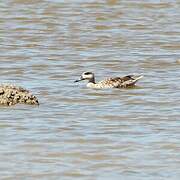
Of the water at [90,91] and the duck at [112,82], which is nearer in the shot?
the water at [90,91]

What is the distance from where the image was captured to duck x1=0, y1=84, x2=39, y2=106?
11523 millimetres

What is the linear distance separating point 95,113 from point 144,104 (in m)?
0.89

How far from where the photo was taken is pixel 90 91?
13367 mm

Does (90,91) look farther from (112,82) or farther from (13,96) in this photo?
(13,96)

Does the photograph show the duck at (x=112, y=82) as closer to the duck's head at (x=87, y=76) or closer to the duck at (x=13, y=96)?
the duck's head at (x=87, y=76)

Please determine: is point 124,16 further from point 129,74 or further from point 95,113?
point 95,113

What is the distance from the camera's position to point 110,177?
8539mm

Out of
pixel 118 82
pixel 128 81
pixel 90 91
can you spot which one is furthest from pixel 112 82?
pixel 90 91

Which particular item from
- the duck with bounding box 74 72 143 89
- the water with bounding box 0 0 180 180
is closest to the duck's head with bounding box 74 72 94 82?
the duck with bounding box 74 72 143 89

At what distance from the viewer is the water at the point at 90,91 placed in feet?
29.8

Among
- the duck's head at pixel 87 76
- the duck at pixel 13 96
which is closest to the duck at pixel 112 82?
the duck's head at pixel 87 76

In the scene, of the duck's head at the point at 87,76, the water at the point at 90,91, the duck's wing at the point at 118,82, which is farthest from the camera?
the duck's head at the point at 87,76

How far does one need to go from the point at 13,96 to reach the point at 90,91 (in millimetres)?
1999

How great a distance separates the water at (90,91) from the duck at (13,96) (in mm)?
105
